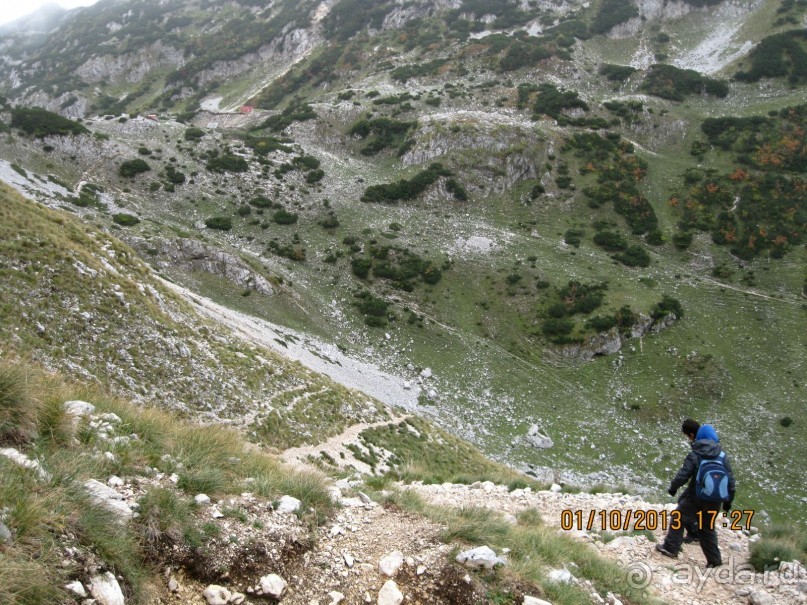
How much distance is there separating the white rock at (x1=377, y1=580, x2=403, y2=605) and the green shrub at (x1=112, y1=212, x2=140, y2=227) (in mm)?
43899

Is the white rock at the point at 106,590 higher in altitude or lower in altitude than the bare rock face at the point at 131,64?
lower

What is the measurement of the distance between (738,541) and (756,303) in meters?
42.4

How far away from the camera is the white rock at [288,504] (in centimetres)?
647

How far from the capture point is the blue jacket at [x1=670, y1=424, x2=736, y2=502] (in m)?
7.61

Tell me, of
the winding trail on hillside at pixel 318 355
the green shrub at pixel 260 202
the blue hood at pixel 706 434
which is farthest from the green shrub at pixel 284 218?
the blue hood at pixel 706 434

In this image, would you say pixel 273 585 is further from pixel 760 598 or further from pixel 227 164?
pixel 227 164

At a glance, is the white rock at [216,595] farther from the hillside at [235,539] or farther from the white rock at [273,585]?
the white rock at [273,585]

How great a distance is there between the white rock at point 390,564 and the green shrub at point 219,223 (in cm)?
4789

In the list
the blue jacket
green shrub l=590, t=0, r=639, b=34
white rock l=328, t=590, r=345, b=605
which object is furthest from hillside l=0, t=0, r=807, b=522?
the blue jacket

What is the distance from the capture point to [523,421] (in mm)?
32125

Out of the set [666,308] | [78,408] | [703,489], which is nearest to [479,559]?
[703,489]

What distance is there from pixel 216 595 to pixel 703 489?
7536mm

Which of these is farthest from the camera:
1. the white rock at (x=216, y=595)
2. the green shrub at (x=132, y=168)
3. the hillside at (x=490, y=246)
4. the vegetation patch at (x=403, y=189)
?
the vegetation patch at (x=403, y=189)

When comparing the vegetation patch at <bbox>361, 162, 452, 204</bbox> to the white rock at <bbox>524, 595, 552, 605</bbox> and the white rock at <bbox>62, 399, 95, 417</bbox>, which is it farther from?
the white rock at <bbox>524, 595, 552, 605</bbox>
